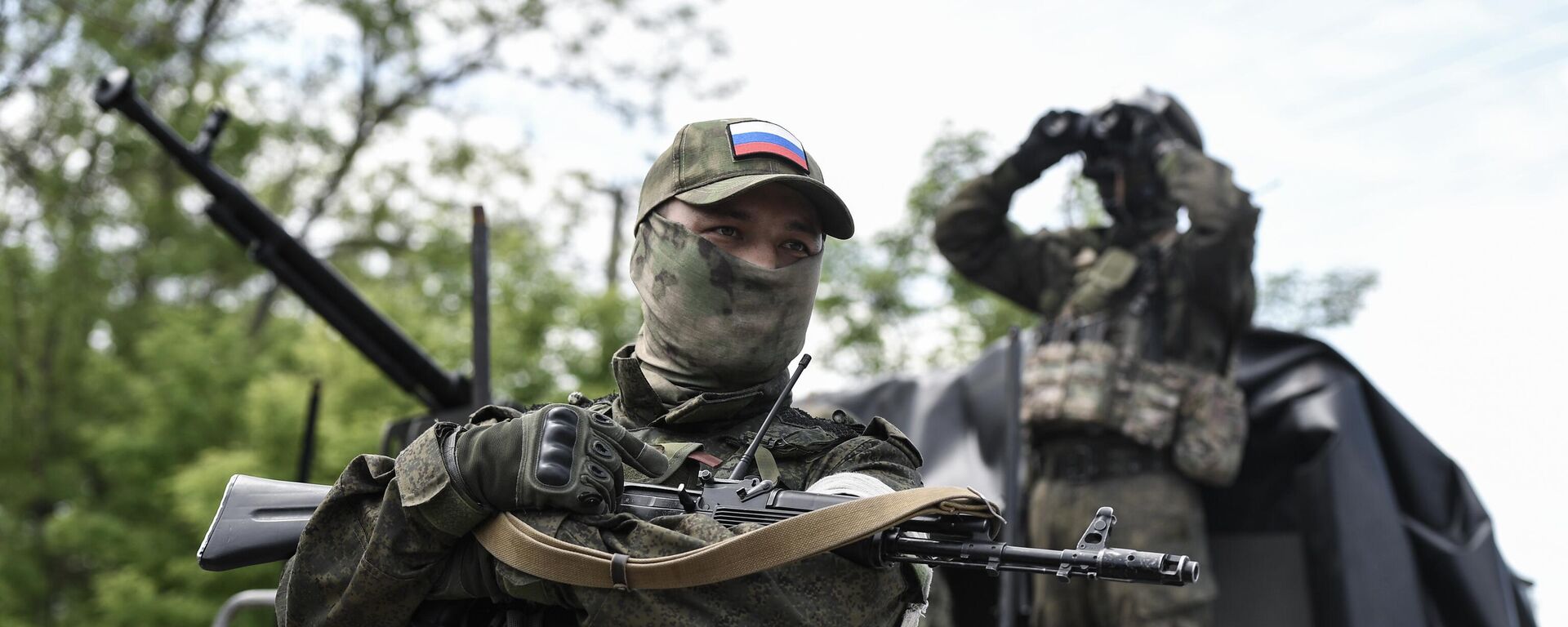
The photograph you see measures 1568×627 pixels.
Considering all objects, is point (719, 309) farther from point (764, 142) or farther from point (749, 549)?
point (749, 549)

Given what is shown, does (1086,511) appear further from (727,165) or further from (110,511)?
(110,511)

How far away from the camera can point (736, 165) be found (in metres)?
2.43

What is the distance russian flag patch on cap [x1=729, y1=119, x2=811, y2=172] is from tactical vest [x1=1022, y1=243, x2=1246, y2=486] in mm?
3285

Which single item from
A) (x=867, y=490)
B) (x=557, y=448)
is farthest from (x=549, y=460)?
(x=867, y=490)

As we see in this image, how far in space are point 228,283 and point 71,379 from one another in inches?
166

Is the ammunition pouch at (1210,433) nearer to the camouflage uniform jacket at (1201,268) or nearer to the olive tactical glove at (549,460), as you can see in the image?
the camouflage uniform jacket at (1201,268)

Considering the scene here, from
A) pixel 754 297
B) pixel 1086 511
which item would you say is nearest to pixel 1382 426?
pixel 1086 511

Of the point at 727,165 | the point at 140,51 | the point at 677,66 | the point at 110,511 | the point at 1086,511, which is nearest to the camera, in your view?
the point at 727,165

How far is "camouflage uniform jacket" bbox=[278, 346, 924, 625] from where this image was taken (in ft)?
6.60

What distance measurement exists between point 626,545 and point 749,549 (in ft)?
0.65

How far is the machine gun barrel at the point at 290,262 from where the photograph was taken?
5.36 m

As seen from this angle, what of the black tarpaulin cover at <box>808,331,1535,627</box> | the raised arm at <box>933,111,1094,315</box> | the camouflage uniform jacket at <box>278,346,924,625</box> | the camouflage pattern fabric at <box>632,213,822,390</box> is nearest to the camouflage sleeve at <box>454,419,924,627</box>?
the camouflage uniform jacket at <box>278,346,924,625</box>

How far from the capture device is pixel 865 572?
6.71 feet

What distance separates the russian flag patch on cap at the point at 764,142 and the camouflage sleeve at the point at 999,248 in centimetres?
384
